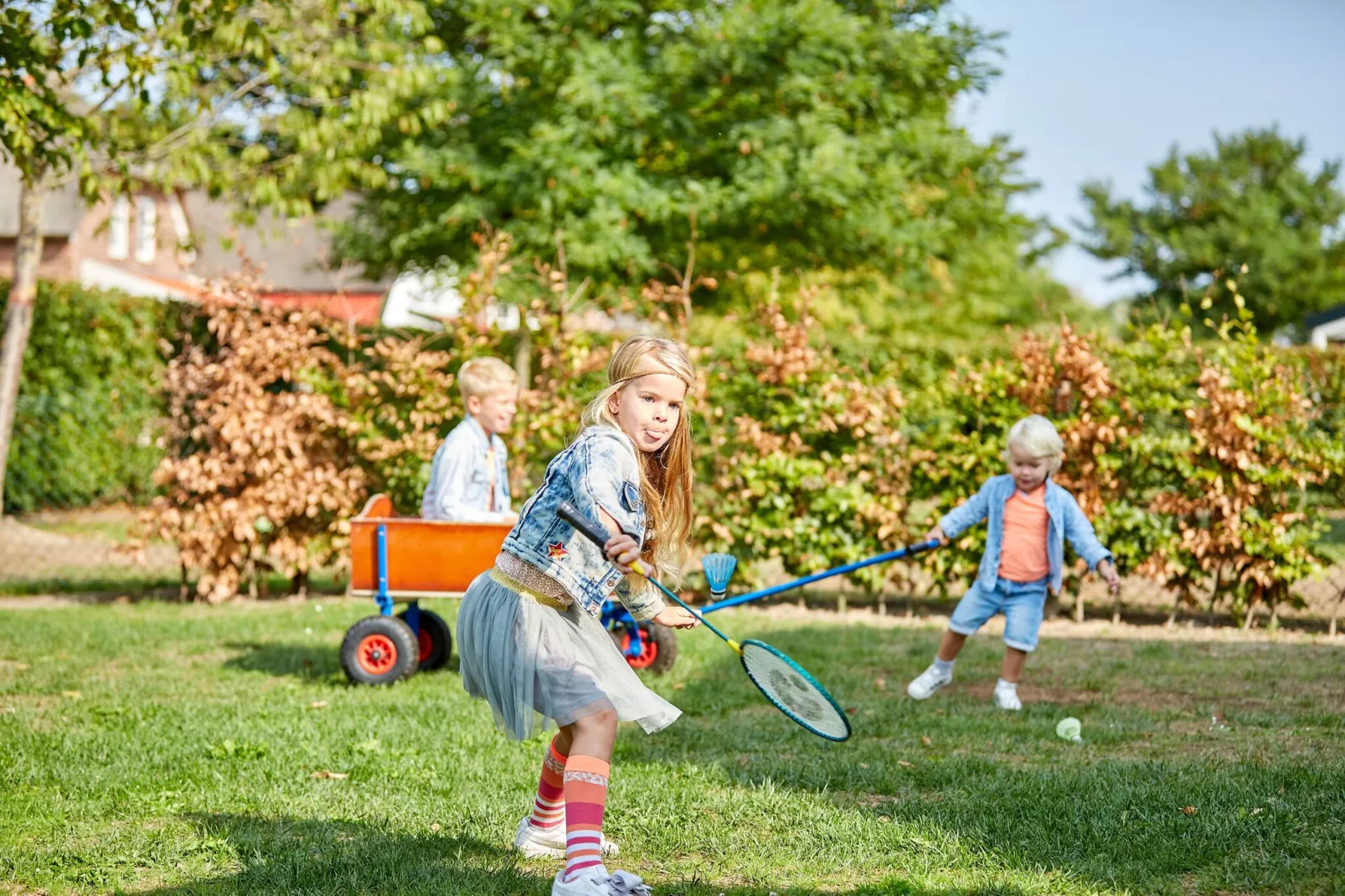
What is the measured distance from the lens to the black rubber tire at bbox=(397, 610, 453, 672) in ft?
22.8

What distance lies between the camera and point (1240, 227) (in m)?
37.2

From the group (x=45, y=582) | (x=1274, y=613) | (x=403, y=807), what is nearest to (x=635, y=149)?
(x=45, y=582)

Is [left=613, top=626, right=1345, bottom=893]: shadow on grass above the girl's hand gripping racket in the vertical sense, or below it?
below

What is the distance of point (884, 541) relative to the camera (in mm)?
9148

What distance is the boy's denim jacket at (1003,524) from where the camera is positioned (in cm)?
613

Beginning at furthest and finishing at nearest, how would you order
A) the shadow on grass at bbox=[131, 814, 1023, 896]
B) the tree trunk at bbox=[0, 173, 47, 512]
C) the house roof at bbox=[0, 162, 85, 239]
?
the house roof at bbox=[0, 162, 85, 239] < the tree trunk at bbox=[0, 173, 47, 512] < the shadow on grass at bbox=[131, 814, 1023, 896]

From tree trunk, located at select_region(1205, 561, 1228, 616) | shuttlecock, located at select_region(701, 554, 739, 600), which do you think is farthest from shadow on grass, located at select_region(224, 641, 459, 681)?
tree trunk, located at select_region(1205, 561, 1228, 616)

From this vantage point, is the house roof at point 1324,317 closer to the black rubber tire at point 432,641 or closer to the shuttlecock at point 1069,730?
the shuttlecock at point 1069,730

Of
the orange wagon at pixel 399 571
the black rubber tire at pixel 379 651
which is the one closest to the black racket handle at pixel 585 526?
the orange wagon at pixel 399 571

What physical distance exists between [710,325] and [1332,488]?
1296cm

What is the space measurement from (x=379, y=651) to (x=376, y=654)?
0.09 ft

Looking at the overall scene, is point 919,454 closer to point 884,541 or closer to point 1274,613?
point 884,541

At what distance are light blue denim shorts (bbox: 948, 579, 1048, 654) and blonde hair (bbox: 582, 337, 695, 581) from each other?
Answer: 283 cm

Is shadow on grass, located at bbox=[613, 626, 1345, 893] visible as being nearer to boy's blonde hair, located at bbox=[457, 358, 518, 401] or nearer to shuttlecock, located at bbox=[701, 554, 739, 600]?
shuttlecock, located at bbox=[701, 554, 739, 600]
